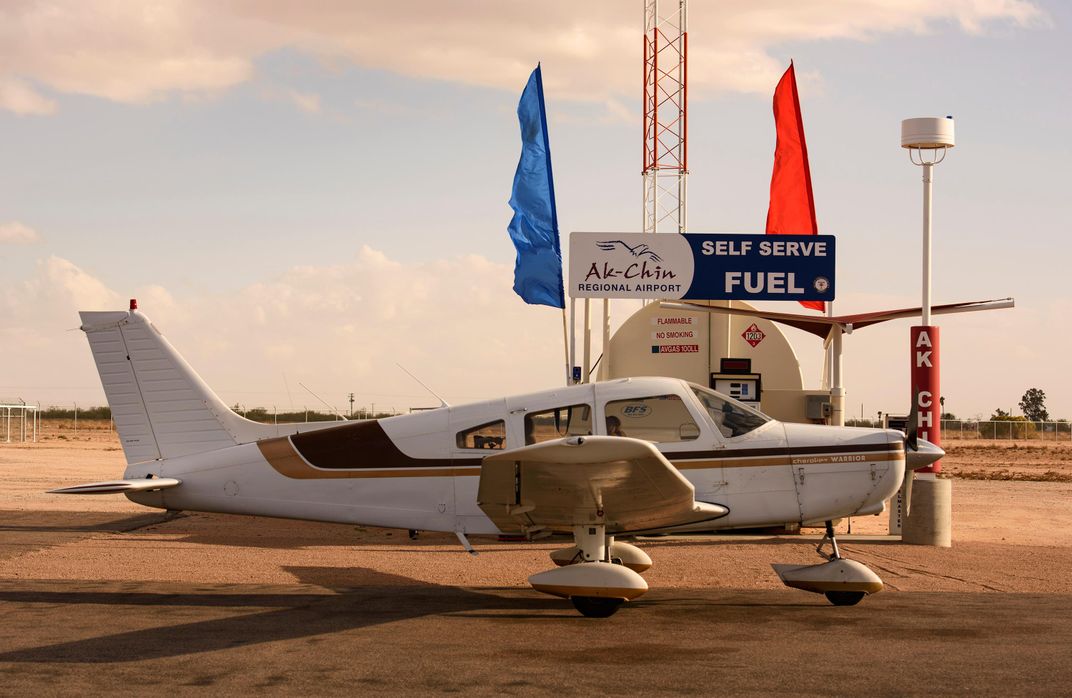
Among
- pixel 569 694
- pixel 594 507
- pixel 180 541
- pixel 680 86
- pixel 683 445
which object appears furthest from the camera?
pixel 680 86

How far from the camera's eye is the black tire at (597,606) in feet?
30.5

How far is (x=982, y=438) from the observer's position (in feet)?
210

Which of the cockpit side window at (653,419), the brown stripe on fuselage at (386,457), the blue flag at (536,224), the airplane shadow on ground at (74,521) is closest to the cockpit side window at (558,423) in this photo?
the cockpit side window at (653,419)

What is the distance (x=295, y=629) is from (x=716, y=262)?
31.3ft

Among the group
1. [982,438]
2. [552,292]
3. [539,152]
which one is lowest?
[982,438]

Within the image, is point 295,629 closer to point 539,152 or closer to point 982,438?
point 539,152

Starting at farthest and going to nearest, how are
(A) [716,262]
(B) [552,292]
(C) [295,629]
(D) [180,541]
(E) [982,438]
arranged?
(E) [982,438] → (B) [552,292] → (A) [716,262] → (D) [180,541] → (C) [295,629]

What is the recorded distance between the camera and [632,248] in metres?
16.0

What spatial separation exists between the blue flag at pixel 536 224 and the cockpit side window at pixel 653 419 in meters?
8.89

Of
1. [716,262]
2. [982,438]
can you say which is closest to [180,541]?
[716,262]

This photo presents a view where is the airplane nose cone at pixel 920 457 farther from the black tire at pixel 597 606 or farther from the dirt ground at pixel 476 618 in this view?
the black tire at pixel 597 606

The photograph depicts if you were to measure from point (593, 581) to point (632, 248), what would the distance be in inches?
307

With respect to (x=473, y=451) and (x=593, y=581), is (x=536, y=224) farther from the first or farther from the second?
(x=593, y=581)

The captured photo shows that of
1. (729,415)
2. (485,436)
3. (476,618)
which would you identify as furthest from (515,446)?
(729,415)
